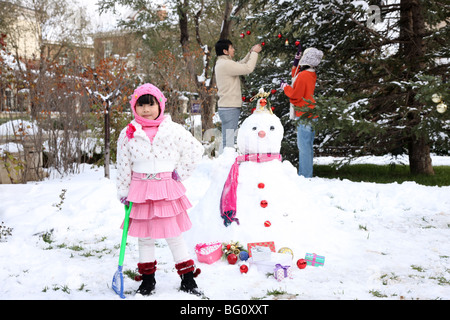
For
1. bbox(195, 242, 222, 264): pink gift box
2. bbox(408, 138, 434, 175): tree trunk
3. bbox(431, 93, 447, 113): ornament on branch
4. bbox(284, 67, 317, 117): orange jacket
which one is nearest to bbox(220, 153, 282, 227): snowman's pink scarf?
bbox(195, 242, 222, 264): pink gift box

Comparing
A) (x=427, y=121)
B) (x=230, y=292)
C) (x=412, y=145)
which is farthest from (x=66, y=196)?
(x=412, y=145)

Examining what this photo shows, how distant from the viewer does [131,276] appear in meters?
3.44

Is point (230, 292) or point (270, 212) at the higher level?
point (270, 212)

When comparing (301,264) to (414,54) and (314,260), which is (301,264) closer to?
(314,260)

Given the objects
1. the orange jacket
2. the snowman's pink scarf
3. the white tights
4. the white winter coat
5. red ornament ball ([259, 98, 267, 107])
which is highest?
the orange jacket

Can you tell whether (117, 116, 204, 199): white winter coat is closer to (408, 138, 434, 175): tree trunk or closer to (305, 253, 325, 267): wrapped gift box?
(305, 253, 325, 267): wrapped gift box

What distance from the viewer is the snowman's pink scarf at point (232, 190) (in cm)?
387

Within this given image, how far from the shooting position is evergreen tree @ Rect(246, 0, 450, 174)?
7070 mm

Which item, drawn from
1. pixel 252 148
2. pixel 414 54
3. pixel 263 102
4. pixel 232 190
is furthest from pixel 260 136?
pixel 414 54

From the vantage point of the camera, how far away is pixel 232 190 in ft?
12.8

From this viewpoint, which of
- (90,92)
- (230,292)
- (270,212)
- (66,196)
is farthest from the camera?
(90,92)

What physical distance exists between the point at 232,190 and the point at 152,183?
1.03 metres

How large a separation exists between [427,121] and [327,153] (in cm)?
339
